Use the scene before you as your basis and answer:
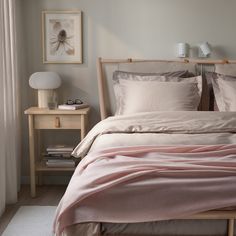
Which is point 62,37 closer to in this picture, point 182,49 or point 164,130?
point 182,49

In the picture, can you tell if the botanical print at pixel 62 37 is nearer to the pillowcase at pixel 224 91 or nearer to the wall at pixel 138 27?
the wall at pixel 138 27

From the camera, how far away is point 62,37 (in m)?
3.92

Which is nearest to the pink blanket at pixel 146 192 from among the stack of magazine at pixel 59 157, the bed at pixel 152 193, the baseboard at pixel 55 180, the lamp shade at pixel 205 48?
the bed at pixel 152 193

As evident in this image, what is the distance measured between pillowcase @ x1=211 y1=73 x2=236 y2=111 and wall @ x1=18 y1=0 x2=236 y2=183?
0.46 meters

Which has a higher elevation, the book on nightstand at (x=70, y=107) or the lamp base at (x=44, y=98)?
the lamp base at (x=44, y=98)

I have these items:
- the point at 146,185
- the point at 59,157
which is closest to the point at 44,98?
the point at 59,157

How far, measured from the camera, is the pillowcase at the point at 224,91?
3.40 m

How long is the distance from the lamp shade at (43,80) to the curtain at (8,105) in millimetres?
159

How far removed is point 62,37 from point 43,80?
0.51 metres

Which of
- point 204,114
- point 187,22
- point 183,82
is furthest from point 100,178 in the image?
point 187,22

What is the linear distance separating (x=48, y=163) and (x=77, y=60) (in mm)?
1026

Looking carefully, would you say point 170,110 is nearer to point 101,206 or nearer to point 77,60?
point 77,60

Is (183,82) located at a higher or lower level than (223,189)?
higher

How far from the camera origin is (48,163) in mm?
3732
